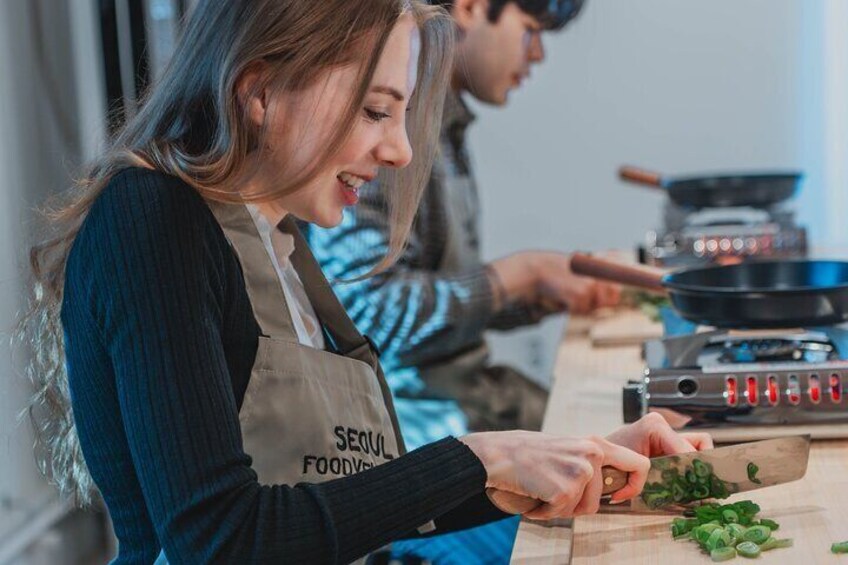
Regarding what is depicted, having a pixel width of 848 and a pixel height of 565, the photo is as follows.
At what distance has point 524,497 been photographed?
1189mm

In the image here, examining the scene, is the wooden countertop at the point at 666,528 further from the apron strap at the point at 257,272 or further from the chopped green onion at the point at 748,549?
the apron strap at the point at 257,272

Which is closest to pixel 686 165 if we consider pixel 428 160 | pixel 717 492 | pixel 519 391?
pixel 519 391

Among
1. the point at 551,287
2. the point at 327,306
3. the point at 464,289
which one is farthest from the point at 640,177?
the point at 327,306

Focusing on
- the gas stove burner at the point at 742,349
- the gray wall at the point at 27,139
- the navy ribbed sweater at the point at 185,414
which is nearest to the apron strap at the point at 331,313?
the navy ribbed sweater at the point at 185,414

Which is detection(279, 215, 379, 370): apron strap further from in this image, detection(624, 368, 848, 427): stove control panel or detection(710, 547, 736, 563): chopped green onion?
detection(710, 547, 736, 563): chopped green onion

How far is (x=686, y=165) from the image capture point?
14.3 feet

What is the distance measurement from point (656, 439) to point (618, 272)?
3.22 ft

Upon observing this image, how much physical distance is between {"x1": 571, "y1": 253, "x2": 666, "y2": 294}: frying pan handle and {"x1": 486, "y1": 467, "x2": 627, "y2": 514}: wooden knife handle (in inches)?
39.7

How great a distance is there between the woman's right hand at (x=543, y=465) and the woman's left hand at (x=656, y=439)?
148mm

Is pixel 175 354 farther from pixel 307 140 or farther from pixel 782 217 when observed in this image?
pixel 782 217

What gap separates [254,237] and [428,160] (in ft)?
1.27

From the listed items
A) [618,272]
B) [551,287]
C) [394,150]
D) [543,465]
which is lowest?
[551,287]

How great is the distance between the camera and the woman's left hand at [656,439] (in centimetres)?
131

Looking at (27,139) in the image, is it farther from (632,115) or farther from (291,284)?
(632,115)
